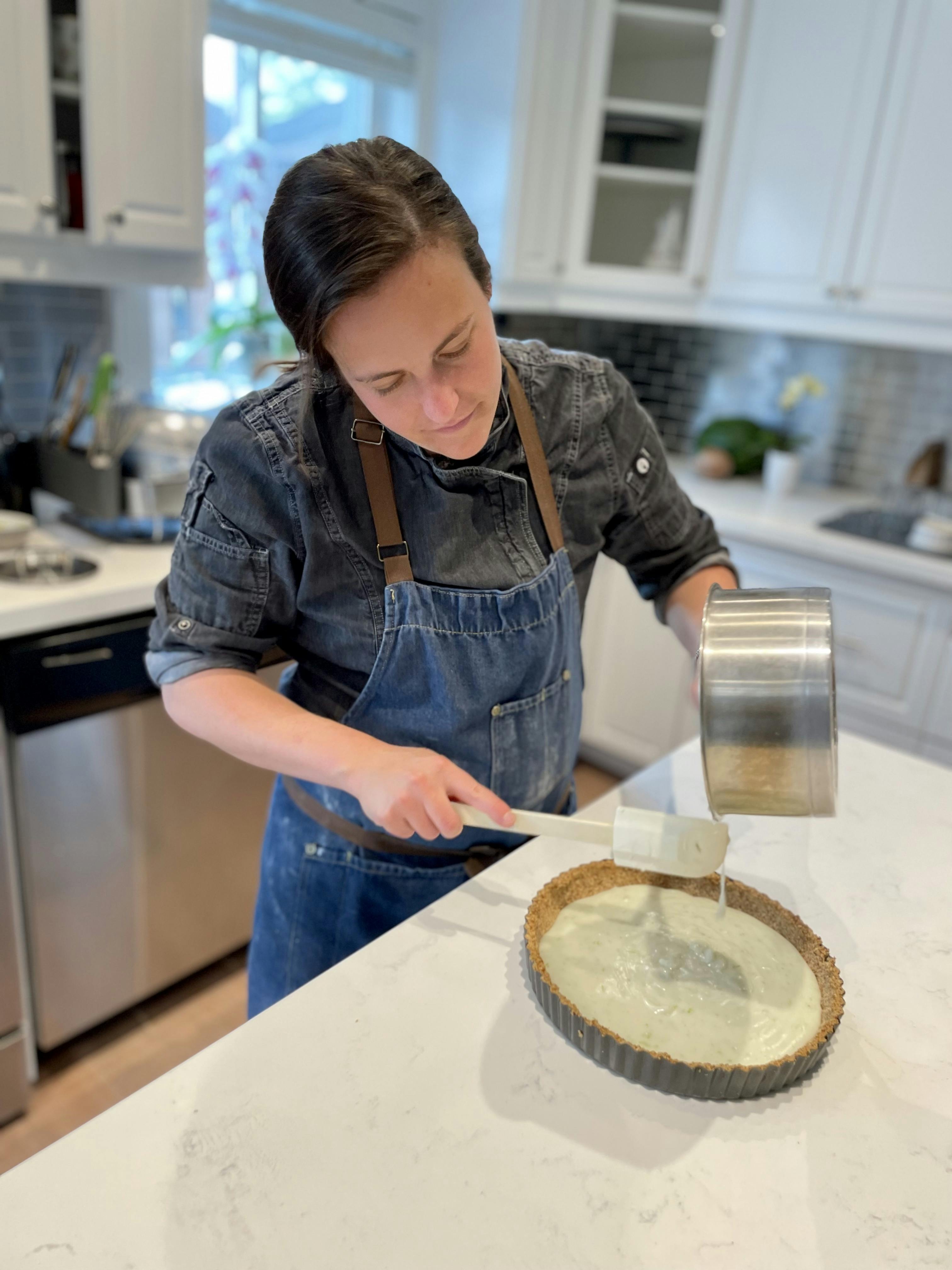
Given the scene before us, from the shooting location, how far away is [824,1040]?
2.36ft

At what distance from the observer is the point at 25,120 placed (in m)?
1.64

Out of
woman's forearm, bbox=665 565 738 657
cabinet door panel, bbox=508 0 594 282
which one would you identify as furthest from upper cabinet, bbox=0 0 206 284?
woman's forearm, bbox=665 565 738 657

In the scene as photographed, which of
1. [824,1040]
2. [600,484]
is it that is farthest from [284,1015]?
[600,484]

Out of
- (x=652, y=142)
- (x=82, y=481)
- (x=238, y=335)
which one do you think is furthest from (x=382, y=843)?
(x=652, y=142)

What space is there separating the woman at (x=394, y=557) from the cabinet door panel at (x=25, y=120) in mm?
1078

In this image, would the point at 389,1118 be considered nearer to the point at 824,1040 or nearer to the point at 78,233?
the point at 824,1040

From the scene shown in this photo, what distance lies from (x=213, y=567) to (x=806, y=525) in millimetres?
1884

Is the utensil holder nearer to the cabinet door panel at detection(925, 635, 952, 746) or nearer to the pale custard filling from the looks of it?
the pale custard filling

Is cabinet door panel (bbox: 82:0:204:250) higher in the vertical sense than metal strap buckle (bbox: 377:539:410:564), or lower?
higher

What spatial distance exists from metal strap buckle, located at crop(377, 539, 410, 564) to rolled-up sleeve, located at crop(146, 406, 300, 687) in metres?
0.08

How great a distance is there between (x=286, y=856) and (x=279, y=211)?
725 millimetres

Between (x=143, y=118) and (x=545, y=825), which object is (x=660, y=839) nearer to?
(x=545, y=825)

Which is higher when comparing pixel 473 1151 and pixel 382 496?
pixel 382 496

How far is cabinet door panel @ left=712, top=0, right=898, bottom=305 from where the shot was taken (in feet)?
7.37
